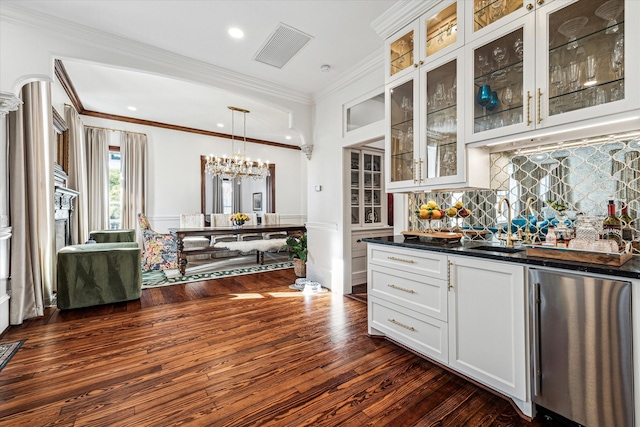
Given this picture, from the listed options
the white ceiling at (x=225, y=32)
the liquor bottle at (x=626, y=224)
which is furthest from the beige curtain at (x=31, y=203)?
the liquor bottle at (x=626, y=224)

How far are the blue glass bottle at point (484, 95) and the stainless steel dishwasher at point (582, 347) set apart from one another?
1192 mm

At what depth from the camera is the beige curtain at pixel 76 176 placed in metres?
4.58

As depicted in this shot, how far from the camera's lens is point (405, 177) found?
2.53m

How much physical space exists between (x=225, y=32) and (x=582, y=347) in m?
3.62

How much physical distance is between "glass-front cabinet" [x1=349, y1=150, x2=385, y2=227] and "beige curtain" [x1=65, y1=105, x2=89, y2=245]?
449cm

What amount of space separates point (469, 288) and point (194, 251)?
4673 mm

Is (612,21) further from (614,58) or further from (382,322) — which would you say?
(382,322)

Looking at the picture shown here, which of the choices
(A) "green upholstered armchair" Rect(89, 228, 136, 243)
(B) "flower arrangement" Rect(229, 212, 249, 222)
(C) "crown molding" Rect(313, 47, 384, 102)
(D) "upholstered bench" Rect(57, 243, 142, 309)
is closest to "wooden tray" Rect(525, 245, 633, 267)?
(C) "crown molding" Rect(313, 47, 384, 102)

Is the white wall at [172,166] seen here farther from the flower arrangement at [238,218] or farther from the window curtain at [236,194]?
the flower arrangement at [238,218]

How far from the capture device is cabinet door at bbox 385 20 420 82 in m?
2.38

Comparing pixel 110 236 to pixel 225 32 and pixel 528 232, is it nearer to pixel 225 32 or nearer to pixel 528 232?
pixel 225 32

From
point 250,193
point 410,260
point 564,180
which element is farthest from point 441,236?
point 250,193

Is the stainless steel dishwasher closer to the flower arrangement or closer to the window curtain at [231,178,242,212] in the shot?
the flower arrangement

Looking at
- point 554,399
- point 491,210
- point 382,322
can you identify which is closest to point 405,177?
point 491,210
